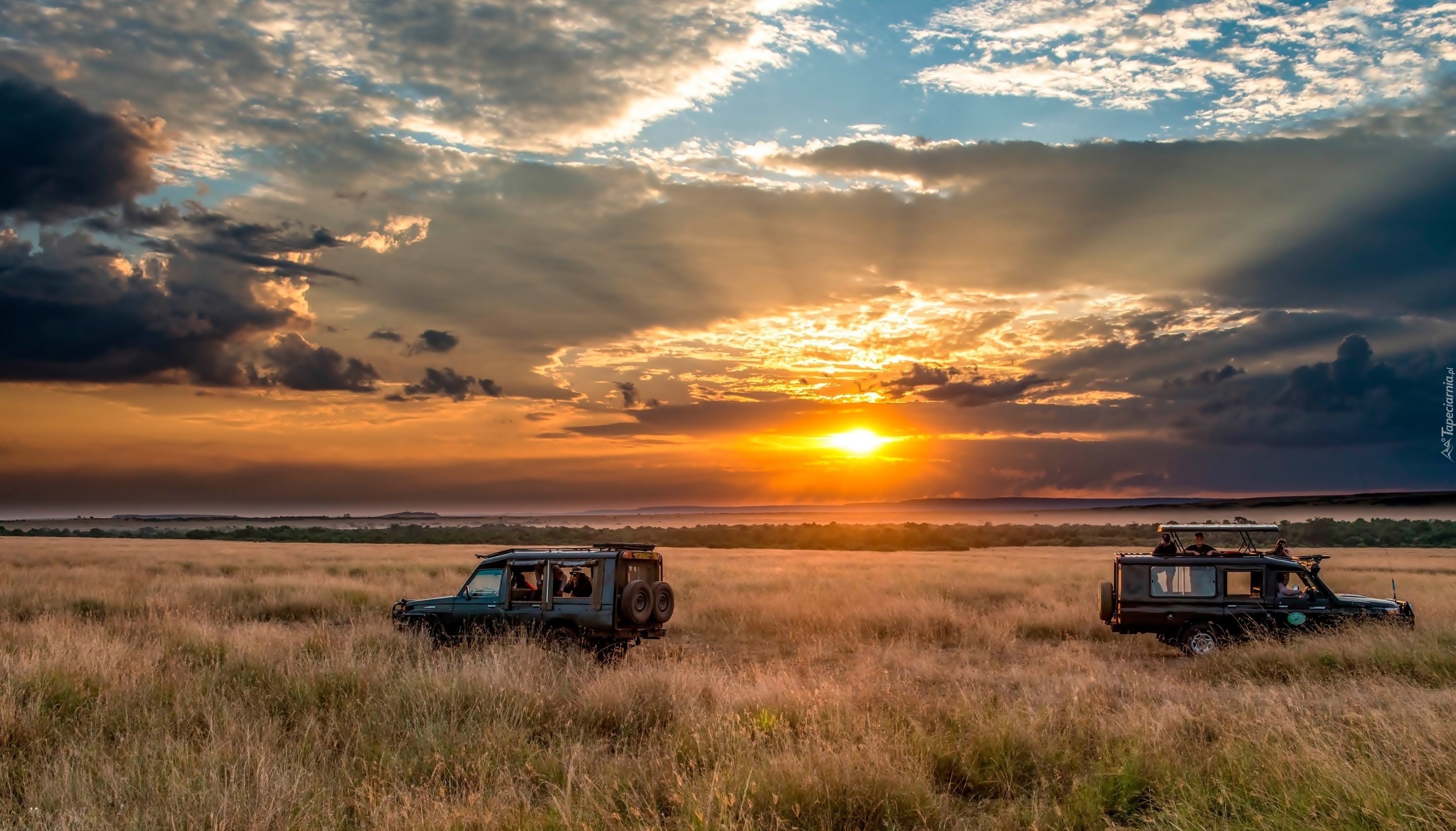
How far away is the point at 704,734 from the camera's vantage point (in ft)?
28.1

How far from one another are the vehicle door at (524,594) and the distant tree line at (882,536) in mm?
51713

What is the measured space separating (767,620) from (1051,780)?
1373cm

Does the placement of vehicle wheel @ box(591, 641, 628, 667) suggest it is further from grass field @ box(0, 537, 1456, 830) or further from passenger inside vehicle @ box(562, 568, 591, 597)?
passenger inside vehicle @ box(562, 568, 591, 597)

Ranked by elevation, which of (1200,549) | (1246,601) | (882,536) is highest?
(1200,549)

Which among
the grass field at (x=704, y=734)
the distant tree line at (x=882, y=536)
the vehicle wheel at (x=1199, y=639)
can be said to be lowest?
the distant tree line at (x=882, y=536)

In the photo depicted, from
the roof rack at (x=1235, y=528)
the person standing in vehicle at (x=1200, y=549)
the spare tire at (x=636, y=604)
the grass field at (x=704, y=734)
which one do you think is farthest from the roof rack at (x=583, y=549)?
the person standing in vehicle at (x=1200, y=549)

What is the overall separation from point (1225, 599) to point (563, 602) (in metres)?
12.3

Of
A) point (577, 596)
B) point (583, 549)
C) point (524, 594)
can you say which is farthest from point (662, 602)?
point (524, 594)

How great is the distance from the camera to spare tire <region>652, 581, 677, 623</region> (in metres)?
14.8

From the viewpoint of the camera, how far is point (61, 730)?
883 cm

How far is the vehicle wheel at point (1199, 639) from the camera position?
16031mm

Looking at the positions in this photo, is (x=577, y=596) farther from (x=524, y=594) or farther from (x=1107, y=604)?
(x=1107, y=604)

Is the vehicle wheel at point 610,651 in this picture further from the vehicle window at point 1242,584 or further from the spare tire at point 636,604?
the vehicle window at point 1242,584

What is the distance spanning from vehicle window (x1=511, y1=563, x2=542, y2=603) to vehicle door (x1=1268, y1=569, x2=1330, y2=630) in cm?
Result: 1344
